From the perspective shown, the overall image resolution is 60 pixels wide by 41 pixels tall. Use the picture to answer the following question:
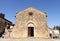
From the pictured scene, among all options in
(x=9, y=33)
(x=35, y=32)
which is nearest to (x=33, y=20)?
(x=35, y=32)

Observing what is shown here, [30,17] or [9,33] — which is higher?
[30,17]

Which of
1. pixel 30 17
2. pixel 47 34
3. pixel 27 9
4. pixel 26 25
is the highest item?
pixel 27 9

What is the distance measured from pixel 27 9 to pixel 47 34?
25.6 feet

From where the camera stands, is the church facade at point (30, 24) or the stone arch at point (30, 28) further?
the stone arch at point (30, 28)

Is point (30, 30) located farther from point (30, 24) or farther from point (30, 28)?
point (30, 24)

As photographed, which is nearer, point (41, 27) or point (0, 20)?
point (41, 27)

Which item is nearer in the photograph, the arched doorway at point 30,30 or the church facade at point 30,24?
the church facade at point 30,24

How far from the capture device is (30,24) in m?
28.6

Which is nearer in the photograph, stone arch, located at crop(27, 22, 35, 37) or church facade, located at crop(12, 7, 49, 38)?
Result: church facade, located at crop(12, 7, 49, 38)

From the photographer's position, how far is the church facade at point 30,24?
27688 mm

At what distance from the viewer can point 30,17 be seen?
94.0 feet

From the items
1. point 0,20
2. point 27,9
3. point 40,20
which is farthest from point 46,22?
point 0,20

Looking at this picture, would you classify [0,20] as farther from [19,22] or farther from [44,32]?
[44,32]

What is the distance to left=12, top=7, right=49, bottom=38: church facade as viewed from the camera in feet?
90.8
